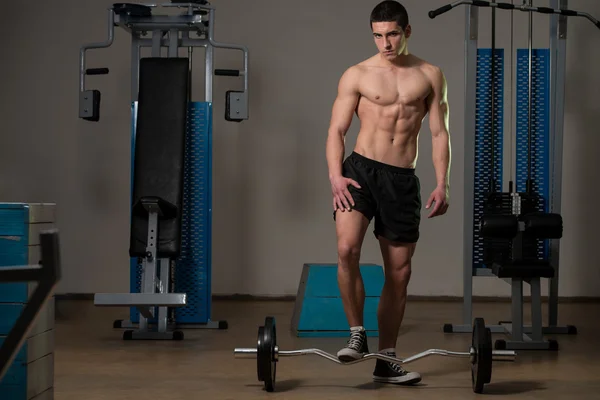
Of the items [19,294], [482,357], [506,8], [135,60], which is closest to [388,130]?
[482,357]

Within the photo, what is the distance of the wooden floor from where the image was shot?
374 cm

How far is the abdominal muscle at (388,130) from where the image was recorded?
3820mm

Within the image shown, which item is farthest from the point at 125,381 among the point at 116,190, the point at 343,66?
the point at 343,66

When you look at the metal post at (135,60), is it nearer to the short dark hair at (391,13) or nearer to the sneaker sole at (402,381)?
the short dark hair at (391,13)

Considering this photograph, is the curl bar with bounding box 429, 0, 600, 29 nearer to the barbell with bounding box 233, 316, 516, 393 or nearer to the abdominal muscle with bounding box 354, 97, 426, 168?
the abdominal muscle with bounding box 354, 97, 426, 168

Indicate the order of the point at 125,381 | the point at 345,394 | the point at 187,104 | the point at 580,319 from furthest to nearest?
1. the point at 580,319
2. the point at 187,104
3. the point at 125,381
4. the point at 345,394

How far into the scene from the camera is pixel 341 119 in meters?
3.83

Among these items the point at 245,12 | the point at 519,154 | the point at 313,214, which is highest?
the point at 245,12

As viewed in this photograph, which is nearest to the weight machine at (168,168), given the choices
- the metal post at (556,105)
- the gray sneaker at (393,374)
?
the gray sneaker at (393,374)

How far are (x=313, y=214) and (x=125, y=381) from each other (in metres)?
3.58

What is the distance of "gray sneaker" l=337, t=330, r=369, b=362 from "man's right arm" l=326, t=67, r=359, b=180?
71 cm

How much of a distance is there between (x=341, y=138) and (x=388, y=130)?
21 cm

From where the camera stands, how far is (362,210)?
12.5 ft

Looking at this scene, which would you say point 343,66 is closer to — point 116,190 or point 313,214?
point 313,214
